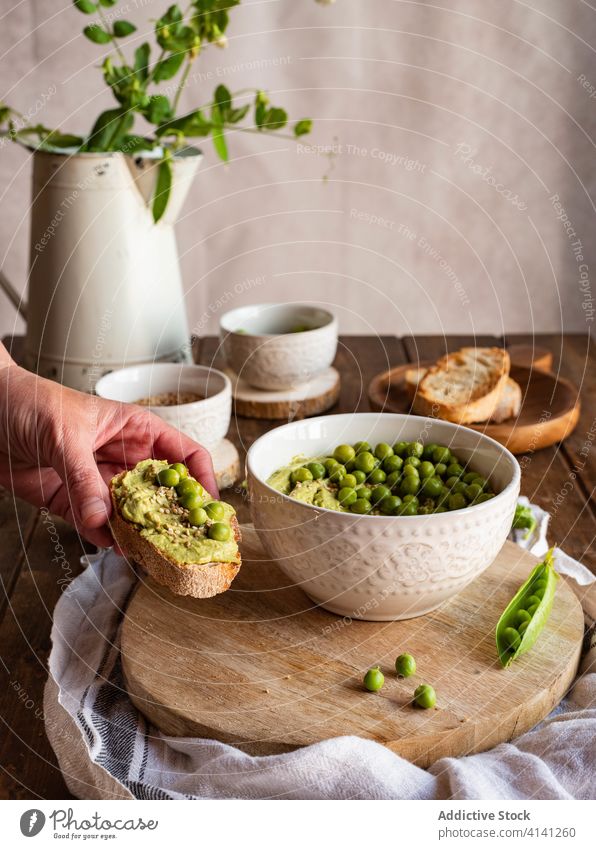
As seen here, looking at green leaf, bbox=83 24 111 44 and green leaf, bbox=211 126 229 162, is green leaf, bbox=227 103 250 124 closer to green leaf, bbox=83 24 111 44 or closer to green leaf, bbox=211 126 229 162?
green leaf, bbox=211 126 229 162

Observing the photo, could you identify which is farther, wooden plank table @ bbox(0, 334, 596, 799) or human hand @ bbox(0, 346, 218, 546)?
human hand @ bbox(0, 346, 218, 546)

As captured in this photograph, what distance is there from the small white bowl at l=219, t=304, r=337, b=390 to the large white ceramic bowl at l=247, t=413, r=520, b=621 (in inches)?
24.7

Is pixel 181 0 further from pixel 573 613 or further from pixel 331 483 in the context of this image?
pixel 573 613

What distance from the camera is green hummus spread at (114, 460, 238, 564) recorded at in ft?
3.49

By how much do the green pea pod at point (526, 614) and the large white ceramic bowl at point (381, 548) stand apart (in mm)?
71

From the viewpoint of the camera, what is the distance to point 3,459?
1441 millimetres

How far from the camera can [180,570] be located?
3.45 ft

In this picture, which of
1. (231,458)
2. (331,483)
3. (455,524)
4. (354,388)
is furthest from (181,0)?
(455,524)

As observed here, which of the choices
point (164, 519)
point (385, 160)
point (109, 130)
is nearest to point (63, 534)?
point (164, 519)

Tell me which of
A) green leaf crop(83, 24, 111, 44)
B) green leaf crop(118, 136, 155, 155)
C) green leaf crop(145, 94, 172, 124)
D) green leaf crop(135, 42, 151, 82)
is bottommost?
green leaf crop(118, 136, 155, 155)

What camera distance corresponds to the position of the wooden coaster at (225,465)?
1563 mm

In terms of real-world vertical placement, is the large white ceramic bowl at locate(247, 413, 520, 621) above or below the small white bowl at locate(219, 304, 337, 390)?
below

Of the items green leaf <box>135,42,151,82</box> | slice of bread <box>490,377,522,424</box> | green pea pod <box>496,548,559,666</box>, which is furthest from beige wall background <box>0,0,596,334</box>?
green pea pod <box>496,548,559,666</box>

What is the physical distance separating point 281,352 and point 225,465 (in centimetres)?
34
